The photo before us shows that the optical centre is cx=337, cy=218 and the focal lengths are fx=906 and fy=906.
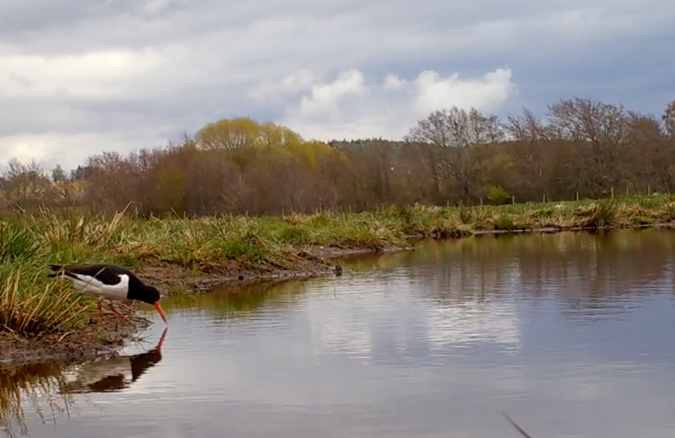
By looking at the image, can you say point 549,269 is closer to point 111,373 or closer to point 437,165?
point 111,373

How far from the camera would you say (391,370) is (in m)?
6.88

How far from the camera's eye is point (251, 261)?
606 inches

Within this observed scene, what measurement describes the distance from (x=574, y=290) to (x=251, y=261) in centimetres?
587

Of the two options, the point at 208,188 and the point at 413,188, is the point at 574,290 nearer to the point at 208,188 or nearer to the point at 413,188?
the point at 208,188

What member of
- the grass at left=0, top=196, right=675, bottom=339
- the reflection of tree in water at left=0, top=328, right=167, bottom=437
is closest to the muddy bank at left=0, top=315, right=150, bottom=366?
the grass at left=0, top=196, right=675, bottom=339

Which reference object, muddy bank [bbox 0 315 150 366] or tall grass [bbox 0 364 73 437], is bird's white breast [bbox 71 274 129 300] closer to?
muddy bank [bbox 0 315 150 366]

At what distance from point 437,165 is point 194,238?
4499 centimetres

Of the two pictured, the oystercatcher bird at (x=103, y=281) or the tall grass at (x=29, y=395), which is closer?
the tall grass at (x=29, y=395)

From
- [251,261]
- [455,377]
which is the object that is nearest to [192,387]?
[455,377]

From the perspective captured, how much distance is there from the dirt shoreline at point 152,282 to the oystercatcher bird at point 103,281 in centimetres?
28

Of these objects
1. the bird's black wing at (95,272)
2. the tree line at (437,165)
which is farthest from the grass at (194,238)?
the tree line at (437,165)

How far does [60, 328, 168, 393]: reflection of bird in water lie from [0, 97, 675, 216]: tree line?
30105mm

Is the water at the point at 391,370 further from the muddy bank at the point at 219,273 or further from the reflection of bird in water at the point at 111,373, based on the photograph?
the muddy bank at the point at 219,273

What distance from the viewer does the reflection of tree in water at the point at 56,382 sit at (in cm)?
613
